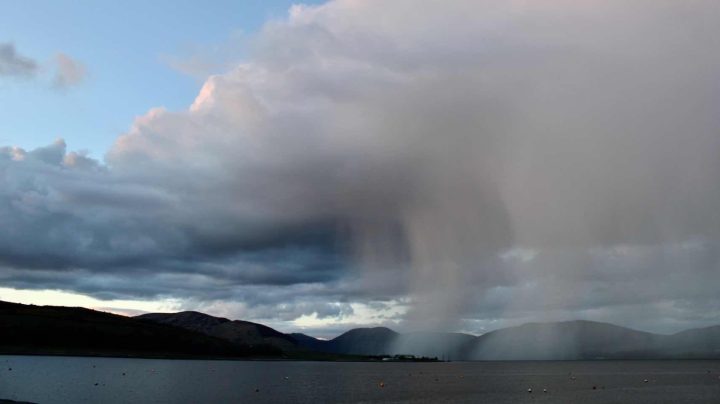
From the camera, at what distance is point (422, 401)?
13588 centimetres

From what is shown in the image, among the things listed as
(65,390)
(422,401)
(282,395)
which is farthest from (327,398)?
(65,390)

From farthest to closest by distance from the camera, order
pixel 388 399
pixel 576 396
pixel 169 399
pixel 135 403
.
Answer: pixel 576 396
pixel 388 399
pixel 169 399
pixel 135 403

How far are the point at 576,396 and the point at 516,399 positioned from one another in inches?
861

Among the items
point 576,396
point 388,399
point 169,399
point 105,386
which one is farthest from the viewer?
point 105,386

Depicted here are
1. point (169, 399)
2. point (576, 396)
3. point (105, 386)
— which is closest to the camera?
point (169, 399)

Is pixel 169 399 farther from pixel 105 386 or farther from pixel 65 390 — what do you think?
pixel 105 386

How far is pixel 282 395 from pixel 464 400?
44.5 metres

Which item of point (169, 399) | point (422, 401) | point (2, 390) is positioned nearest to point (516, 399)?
point (422, 401)

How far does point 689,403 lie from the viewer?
5231 inches

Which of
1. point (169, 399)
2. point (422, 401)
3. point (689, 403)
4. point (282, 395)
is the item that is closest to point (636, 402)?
point (689, 403)

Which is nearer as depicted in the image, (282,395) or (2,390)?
(2,390)

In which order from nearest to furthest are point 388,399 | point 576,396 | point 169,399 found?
point 169,399, point 388,399, point 576,396

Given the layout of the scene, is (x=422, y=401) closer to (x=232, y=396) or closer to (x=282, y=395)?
(x=282, y=395)

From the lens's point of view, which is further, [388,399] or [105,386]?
[105,386]
